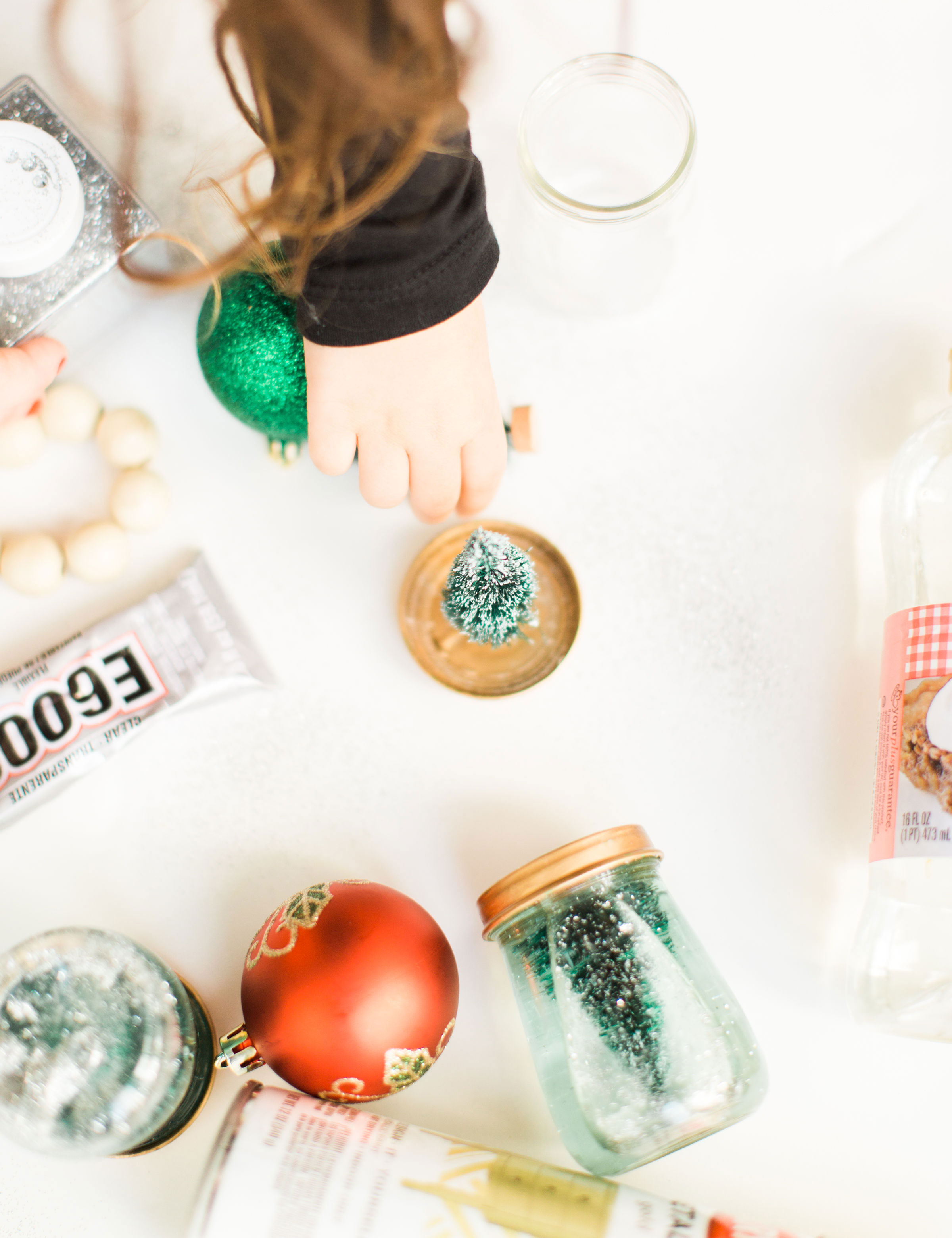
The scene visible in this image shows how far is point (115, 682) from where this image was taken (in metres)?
0.47

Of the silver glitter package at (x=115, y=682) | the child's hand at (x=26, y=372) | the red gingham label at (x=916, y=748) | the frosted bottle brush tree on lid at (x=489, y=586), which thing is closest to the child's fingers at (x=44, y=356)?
the child's hand at (x=26, y=372)

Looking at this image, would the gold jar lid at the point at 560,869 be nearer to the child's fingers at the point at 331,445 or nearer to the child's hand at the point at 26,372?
the child's fingers at the point at 331,445

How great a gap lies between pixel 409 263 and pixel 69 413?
22cm

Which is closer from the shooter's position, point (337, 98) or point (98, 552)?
point (337, 98)

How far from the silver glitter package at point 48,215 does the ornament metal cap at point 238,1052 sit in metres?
0.35

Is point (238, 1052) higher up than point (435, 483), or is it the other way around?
point (435, 483)

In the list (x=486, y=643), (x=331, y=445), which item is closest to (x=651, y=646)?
(x=486, y=643)

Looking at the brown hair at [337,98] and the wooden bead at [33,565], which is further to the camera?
the wooden bead at [33,565]

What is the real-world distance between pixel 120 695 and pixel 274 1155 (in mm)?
229

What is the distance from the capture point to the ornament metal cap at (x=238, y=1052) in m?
0.42

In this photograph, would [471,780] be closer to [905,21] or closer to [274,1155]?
[274,1155]

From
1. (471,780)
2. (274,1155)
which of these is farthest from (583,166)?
(274,1155)

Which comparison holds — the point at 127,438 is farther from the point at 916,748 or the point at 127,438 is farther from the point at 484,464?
the point at 916,748

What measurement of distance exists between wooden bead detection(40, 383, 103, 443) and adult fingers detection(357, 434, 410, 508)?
15 centimetres
